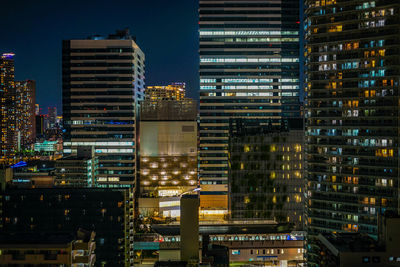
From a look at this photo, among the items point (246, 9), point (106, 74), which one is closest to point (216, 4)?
point (246, 9)

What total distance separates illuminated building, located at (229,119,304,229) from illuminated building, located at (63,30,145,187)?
1747 inches

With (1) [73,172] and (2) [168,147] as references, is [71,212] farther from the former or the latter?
(2) [168,147]

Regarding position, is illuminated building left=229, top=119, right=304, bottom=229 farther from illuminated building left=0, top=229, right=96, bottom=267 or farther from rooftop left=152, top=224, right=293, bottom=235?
illuminated building left=0, top=229, right=96, bottom=267

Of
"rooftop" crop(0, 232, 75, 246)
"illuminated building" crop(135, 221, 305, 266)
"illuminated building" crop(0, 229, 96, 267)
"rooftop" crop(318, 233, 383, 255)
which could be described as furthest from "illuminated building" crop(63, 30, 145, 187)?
"rooftop" crop(318, 233, 383, 255)

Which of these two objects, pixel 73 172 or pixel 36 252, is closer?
pixel 36 252

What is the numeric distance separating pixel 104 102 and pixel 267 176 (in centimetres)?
6277

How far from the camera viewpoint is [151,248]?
11006 cm

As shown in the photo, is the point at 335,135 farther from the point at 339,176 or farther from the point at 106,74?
the point at 106,74

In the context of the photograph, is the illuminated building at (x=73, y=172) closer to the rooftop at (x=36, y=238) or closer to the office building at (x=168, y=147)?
the office building at (x=168, y=147)

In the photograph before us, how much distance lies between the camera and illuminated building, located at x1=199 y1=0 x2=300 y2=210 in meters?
167

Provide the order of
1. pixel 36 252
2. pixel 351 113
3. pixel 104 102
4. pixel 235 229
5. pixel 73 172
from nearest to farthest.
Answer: pixel 36 252 → pixel 351 113 → pixel 235 229 → pixel 73 172 → pixel 104 102

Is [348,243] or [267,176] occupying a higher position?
[267,176]

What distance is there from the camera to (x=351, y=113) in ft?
324

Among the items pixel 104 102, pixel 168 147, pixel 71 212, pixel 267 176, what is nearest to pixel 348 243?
pixel 71 212
